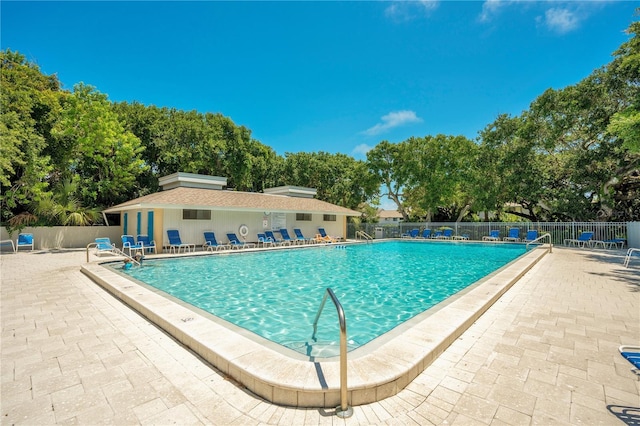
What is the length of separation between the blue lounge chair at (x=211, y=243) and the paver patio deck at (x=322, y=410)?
34.8 ft

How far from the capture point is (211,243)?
16359mm

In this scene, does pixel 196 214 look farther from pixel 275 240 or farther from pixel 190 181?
pixel 275 240

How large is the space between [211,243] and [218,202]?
2.48m

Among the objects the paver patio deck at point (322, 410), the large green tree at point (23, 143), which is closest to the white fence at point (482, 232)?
the large green tree at point (23, 143)

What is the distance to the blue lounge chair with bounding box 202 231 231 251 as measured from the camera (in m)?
16.3

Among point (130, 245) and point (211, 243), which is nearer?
point (130, 245)

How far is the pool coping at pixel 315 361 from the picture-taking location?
107 inches

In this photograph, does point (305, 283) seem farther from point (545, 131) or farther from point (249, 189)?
point (249, 189)

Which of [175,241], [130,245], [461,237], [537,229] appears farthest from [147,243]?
[537,229]

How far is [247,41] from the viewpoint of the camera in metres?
17.0

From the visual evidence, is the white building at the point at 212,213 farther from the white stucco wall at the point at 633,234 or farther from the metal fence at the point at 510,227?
the white stucco wall at the point at 633,234

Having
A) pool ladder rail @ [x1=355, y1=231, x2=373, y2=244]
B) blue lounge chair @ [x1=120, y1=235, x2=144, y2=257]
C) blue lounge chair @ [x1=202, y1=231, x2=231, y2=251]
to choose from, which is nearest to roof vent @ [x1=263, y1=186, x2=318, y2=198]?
pool ladder rail @ [x1=355, y1=231, x2=373, y2=244]

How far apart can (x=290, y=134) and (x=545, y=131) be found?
79.1 ft

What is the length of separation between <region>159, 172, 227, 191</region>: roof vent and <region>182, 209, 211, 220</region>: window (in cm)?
440
